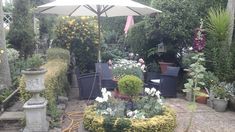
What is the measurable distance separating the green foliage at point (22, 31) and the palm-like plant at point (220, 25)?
18.1 ft

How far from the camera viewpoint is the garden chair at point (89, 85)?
7.63 m

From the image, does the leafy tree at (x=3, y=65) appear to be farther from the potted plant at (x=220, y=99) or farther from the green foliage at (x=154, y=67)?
the potted plant at (x=220, y=99)

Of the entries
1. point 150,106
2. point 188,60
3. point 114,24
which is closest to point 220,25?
point 188,60

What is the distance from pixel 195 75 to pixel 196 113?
160 centimetres

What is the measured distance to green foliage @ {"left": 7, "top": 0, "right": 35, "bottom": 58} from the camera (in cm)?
1023

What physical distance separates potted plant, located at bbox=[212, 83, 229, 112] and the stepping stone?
A: 162 inches

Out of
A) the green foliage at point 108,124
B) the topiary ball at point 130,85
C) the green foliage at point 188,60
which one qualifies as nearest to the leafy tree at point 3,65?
the topiary ball at point 130,85

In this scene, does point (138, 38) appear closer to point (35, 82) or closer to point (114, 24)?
point (114, 24)

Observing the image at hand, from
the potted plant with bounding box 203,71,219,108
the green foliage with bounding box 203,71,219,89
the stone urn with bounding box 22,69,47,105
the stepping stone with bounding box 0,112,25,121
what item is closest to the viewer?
the stone urn with bounding box 22,69,47,105

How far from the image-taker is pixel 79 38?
9.94 metres

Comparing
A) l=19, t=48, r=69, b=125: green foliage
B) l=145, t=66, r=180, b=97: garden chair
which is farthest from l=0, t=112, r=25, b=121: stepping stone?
l=145, t=66, r=180, b=97: garden chair

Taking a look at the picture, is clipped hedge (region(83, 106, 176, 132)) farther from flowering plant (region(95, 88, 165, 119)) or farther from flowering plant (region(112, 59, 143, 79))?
flowering plant (region(112, 59, 143, 79))

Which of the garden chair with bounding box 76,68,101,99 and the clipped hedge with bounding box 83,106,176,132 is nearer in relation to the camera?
the clipped hedge with bounding box 83,106,176,132

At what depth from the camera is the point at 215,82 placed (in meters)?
7.75
